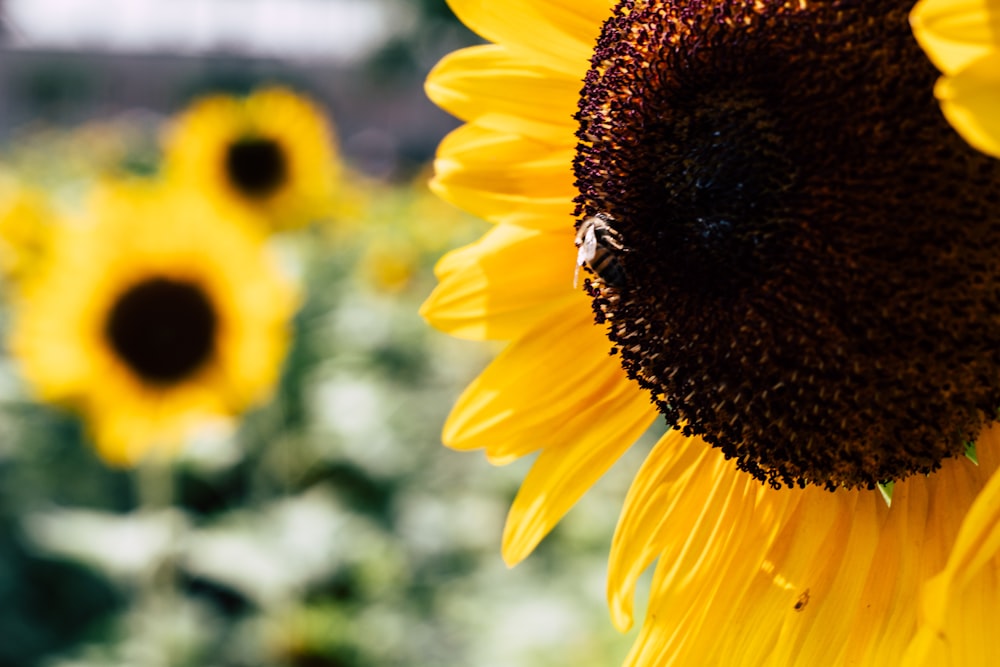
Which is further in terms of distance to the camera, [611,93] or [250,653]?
[250,653]

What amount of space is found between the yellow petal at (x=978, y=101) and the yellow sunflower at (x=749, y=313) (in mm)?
265

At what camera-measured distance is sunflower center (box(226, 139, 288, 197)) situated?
6.16 m

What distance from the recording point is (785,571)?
4.19ft

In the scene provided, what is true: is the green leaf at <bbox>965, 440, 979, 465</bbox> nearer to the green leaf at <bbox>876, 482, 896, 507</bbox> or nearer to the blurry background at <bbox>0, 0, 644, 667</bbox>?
the green leaf at <bbox>876, 482, 896, 507</bbox>

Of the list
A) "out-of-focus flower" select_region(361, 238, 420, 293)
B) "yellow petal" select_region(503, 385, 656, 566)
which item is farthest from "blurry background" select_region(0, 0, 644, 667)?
"yellow petal" select_region(503, 385, 656, 566)

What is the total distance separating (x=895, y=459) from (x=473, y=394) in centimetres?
64

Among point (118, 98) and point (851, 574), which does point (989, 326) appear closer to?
point (851, 574)

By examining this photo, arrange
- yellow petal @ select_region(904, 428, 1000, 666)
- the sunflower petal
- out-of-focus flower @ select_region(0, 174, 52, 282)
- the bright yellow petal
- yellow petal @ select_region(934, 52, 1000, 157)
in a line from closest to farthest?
1. yellow petal @ select_region(934, 52, 1000, 157)
2. yellow petal @ select_region(904, 428, 1000, 666)
3. the bright yellow petal
4. the sunflower petal
5. out-of-focus flower @ select_region(0, 174, 52, 282)

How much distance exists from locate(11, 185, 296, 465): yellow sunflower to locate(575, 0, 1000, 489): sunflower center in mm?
3013

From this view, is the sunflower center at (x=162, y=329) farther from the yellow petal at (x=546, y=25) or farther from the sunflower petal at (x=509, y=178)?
the yellow petal at (x=546, y=25)

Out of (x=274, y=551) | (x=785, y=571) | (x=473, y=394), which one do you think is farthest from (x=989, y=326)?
(x=274, y=551)

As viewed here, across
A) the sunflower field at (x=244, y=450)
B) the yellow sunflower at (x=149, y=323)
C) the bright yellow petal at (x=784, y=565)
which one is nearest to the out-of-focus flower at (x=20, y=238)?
the sunflower field at (x=244, y=450)

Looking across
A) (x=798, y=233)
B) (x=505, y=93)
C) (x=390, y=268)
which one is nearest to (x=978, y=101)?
(x=798, y=233)

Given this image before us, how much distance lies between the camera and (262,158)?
621 centimetres
